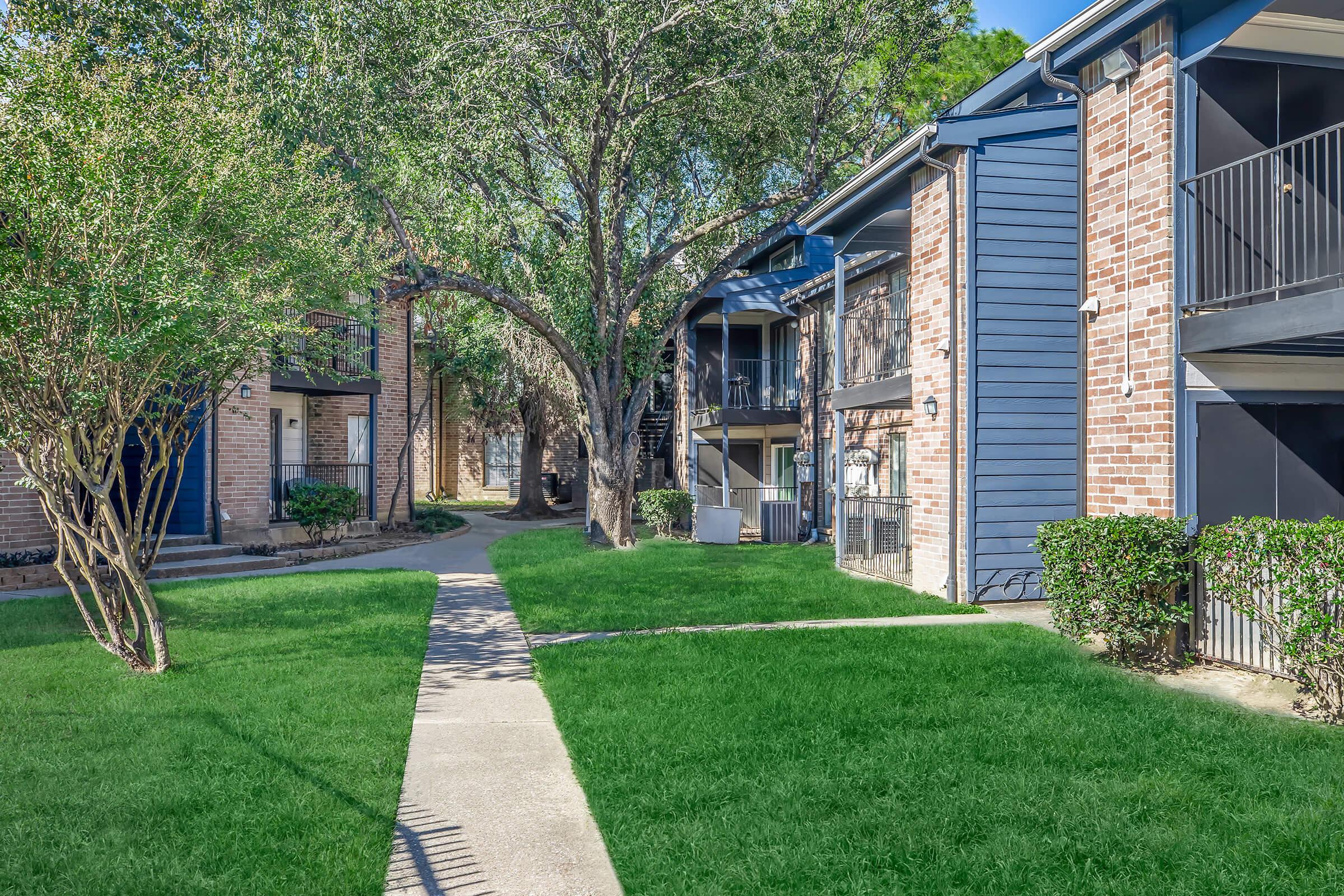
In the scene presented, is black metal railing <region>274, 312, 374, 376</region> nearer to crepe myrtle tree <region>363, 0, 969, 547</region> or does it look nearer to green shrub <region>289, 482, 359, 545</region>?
crepe myrtle tree <region>363, 0, 969, 547</region>

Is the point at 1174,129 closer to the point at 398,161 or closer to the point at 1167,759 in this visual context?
the point at 1167,759

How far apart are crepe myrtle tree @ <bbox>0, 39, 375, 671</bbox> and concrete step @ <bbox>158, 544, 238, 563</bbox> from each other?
6500 mm

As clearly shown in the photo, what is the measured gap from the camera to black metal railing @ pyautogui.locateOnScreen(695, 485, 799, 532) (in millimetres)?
20141

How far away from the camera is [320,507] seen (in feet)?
53.2

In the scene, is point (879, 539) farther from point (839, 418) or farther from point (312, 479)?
point (312, 479)

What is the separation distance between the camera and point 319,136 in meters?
12.9

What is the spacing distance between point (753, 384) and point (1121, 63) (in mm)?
13787

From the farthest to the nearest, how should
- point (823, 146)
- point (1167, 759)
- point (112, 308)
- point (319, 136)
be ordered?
point (823, 146) → point (319, 136) → point (112, 308) → point (1167, 759)

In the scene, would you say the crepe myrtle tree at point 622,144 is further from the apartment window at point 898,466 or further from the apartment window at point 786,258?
the apartment window at point 898,466

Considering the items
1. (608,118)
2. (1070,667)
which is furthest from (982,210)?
(608,118)

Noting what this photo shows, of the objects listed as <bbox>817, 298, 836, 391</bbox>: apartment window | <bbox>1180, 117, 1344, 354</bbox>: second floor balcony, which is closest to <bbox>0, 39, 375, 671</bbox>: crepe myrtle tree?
<bbox>1180, 117, 1344, 354</bbox>: second floor balcony

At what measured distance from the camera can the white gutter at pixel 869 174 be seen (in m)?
9.74

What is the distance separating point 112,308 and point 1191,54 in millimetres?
8285

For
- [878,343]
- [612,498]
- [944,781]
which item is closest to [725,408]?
[612,498]
